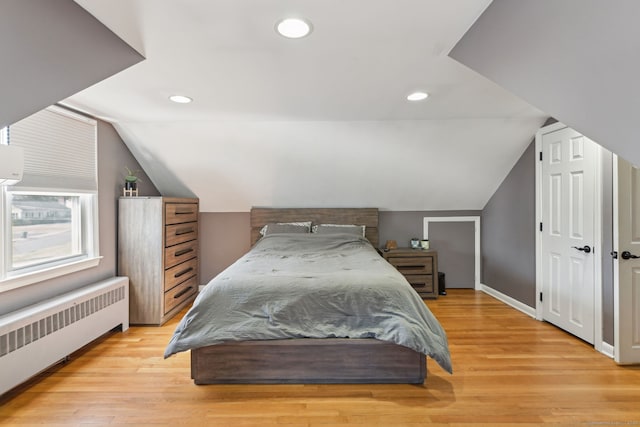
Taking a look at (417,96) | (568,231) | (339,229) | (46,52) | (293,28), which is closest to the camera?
(46,52)

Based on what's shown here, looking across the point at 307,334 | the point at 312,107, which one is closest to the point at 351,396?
the point at 307,334

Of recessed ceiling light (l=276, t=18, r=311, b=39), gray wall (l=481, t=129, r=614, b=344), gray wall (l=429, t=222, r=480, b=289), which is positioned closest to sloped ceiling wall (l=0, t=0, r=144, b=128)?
recessed ceiling light (l=276, t=18, r=311, b=39)

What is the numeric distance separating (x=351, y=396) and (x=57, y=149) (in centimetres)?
295

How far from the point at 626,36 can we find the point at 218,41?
1.66 meters

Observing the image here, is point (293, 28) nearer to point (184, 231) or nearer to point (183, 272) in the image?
point (184, 231)

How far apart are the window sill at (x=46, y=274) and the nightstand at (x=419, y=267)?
3.21 metres

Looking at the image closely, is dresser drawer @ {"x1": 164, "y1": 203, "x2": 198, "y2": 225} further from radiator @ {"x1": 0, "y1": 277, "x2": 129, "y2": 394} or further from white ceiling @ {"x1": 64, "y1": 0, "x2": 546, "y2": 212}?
radiator @ {"x1": 0, "y1": 277, "x2": 129, "y2": 394}

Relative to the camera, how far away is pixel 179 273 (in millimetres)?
3686

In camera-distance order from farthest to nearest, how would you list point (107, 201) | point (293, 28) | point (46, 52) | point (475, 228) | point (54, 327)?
1. point (475, 228)
2. point (107, 201)
3. point (54, 327)
4. point (293, 28)
5. point (46, 52)

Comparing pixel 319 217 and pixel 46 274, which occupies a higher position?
pixel 319 217

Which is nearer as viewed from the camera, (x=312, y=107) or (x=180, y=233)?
(x=312, y=107)

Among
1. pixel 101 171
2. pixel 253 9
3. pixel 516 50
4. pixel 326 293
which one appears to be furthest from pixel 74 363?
pixel 516 50

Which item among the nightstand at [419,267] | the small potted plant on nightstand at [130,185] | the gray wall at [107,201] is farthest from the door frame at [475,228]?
the gray wall at [107,201]

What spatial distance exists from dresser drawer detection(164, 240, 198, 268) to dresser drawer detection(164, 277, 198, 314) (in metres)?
0.29
